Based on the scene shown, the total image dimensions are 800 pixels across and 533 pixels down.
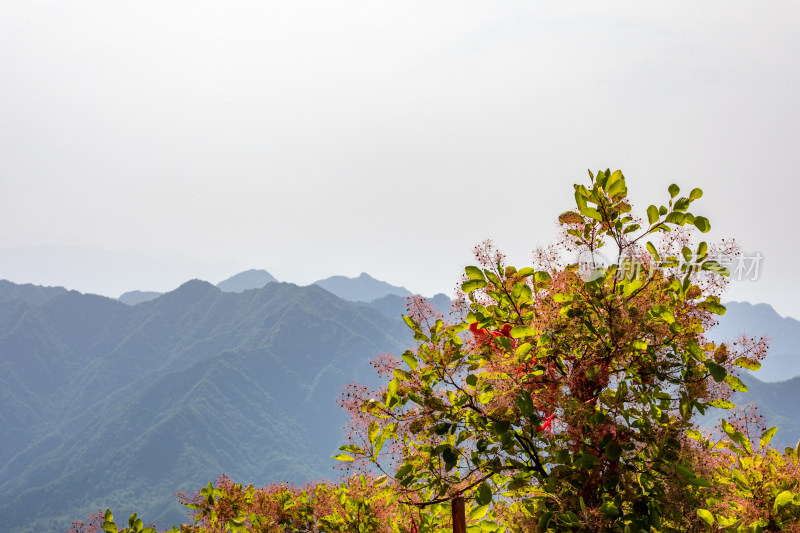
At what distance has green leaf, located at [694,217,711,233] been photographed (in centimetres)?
315

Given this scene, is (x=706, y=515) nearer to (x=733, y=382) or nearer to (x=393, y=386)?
(x=733, y=382)

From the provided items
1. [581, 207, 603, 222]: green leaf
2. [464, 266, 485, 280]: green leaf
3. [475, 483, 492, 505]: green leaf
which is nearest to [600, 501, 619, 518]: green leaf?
[475, 483, 492, 505]: green leaf

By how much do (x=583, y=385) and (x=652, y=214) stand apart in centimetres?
102

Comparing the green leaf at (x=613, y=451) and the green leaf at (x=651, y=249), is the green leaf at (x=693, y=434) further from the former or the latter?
the green leaf at (x=651, y=249)

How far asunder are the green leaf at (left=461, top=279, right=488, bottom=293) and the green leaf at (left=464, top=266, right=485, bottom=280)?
34mm

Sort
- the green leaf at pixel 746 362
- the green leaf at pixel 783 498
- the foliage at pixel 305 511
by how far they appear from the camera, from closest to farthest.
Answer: the green leaf at pixel 746 362 < the green leaf at pixel 783 498 < the foliage at pixel 305 511

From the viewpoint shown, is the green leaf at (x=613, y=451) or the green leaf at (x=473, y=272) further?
the green leaf at (x=473, y=272)

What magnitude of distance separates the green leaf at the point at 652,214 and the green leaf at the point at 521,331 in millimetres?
928

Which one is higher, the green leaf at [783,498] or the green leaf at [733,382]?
A: the green leaf at [733,382]

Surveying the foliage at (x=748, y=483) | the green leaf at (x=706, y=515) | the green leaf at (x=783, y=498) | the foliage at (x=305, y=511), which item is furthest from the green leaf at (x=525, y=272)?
the green leaf at (x=783, y=498)

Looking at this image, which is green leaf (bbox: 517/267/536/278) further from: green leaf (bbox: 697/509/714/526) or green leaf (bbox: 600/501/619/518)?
green leaf (bbox: 697/509/714/526)

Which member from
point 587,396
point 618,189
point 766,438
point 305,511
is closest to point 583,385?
point 587,396

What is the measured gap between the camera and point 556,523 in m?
3.03

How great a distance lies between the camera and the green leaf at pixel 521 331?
9.58ft
